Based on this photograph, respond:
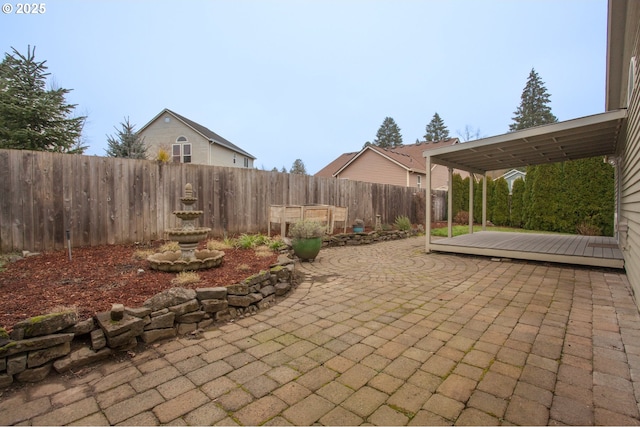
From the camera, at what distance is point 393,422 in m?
1.58

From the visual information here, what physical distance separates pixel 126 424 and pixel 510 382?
234cm

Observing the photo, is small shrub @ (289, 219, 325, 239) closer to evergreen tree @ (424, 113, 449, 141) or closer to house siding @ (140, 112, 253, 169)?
house siding @ (140, 112, 253, 169)

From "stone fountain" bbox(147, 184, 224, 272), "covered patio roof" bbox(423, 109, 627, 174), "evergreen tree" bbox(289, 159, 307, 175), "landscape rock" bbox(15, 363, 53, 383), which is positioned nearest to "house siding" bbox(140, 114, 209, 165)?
"covered patio roof" bbox(423, 109, 627, 174)

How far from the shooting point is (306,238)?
579cm

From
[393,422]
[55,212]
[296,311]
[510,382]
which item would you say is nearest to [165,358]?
[296,311]

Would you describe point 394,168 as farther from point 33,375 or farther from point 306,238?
point 33,375

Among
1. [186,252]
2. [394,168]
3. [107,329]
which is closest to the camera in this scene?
[107,329]

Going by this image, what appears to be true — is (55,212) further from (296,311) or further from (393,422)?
(393,422)

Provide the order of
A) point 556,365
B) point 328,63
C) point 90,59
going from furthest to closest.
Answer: point 328,63 < point 90,59 < point 556,365

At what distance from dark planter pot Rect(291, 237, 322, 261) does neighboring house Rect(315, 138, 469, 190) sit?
1354 cm

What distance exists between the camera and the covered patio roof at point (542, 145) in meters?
5.07

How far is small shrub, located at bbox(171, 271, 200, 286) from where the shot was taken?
11.1 ft

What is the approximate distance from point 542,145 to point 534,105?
33650 millimetres

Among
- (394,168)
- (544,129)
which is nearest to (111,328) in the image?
(544,129)
